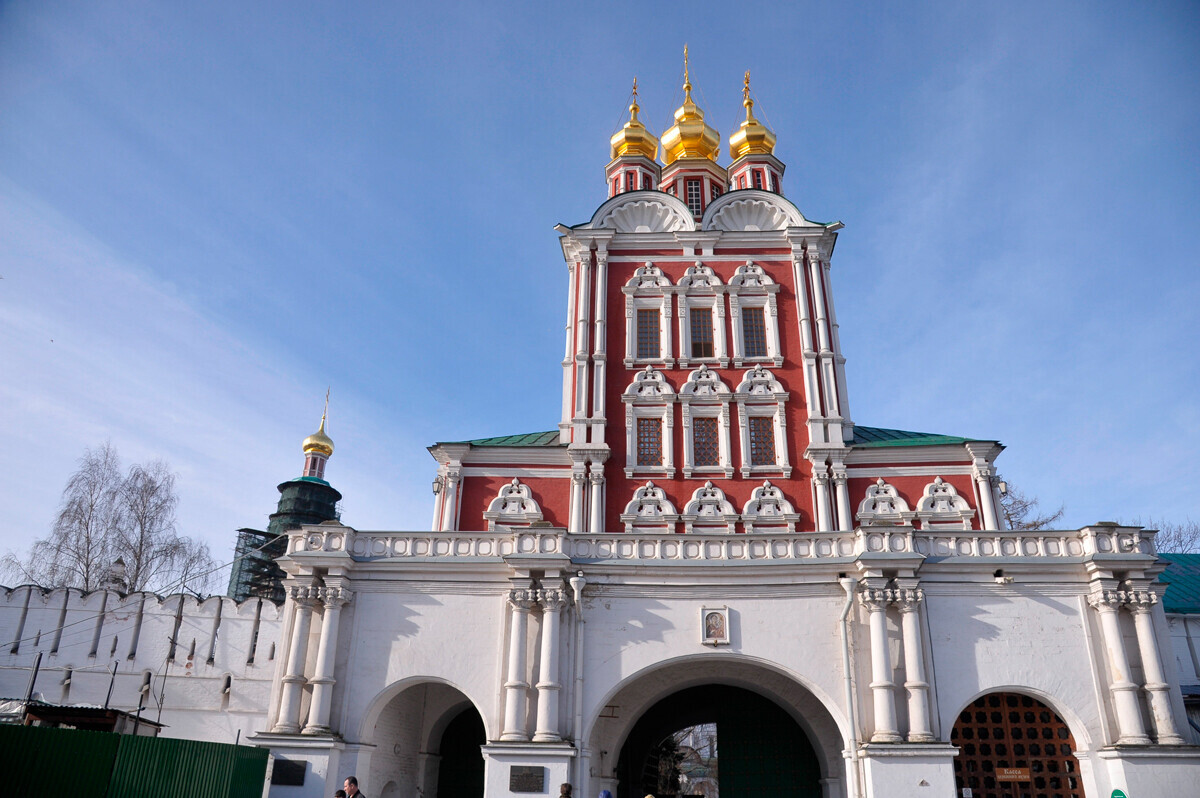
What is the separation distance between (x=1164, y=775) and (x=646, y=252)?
17.3 metres

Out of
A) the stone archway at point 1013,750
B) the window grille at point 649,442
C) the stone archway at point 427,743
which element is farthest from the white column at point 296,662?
the stone archway at point 1013,750

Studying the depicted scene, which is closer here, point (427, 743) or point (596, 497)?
point (427, 743)

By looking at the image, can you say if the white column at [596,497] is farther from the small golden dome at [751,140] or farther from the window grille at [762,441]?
the small golden dome at [751,140]

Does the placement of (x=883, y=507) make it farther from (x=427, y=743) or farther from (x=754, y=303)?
(x=427, y=743)

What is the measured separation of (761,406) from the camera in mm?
22391

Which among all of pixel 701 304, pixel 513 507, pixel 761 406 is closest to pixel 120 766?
pixel 513 507

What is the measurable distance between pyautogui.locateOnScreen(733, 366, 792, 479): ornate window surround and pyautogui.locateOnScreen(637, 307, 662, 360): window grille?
266cm

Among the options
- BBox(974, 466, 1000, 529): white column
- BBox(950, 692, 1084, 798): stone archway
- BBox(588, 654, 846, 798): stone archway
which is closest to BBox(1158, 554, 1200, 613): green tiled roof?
BBox(974, 466, 1000, 529): white column

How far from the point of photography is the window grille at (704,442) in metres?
22.0

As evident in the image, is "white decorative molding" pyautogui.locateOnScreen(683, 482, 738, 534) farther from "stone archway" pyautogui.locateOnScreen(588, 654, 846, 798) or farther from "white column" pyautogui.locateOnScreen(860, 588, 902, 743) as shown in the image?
"white column" pyautogui.locateOnScreen(860, 588, 902, 743)

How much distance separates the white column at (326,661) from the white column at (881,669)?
895cm

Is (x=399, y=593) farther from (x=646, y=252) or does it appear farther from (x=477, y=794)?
(x=646, y=252)

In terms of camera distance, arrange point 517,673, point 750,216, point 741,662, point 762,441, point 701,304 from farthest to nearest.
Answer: point 750,216 → point 701,304 → point 762,441 → point 741,662 → point 517,673

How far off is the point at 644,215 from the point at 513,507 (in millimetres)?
9994
